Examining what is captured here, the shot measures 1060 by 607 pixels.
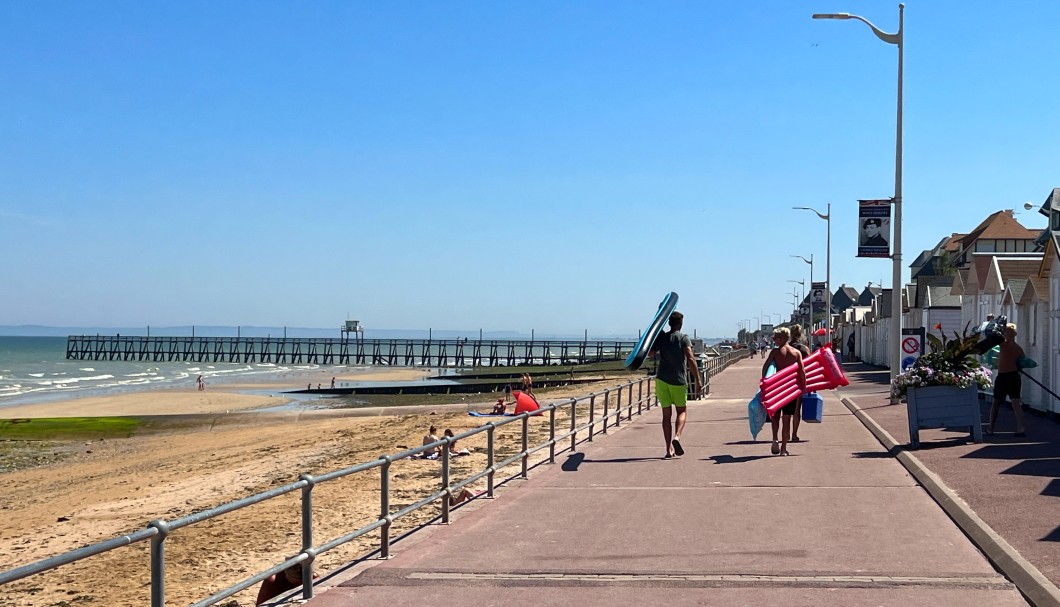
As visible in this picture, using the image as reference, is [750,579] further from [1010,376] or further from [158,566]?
[1010,376]

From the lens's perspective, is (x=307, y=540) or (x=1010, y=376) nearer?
(x=307, y=540)

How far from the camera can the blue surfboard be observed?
14.8m

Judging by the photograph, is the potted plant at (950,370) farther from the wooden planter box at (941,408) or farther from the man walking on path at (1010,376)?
the man walking on path at (1010,376)

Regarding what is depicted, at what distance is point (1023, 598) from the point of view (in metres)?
7.04

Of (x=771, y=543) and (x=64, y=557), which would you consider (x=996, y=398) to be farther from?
(x=64, y=557)

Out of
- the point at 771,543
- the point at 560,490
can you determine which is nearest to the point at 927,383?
the point at 560,490

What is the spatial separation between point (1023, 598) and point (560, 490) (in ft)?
20.0

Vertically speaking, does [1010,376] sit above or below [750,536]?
above

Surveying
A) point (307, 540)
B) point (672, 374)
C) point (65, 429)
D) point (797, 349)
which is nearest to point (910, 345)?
point (797, 349)

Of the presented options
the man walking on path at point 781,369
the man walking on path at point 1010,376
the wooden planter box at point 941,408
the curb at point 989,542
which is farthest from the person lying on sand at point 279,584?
the man walking on path at point 1010,376

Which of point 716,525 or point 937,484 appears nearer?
point 716,525

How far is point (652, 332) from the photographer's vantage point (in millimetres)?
15891

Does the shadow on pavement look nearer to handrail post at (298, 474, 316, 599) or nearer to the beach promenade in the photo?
the beach promenade

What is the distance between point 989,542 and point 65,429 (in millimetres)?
37896
